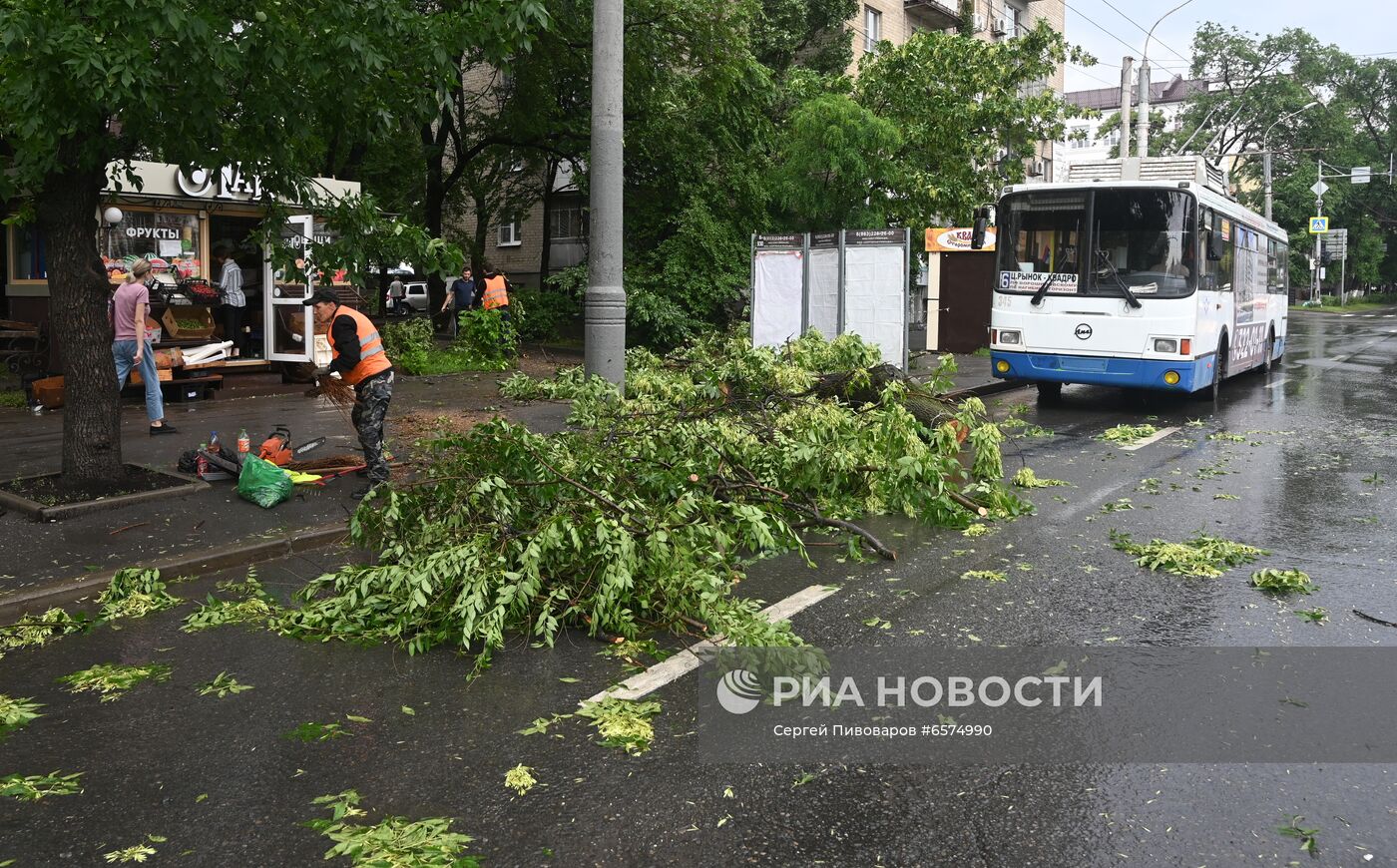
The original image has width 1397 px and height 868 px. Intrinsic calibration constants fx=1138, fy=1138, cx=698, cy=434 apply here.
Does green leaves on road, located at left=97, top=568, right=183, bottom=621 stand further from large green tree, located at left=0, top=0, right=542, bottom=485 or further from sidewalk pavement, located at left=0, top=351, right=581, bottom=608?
large green tree, located at left=0, top=0, right=542, bottom=485

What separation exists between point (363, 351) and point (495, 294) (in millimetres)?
11494

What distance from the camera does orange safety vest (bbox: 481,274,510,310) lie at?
20359 mm

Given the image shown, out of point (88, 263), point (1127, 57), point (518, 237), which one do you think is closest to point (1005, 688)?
point (88, 263)

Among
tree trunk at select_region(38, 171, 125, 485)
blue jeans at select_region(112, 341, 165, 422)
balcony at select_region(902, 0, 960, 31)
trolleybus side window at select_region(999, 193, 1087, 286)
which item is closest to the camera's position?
tree trunk at select_region(38, 171, 125, 485)

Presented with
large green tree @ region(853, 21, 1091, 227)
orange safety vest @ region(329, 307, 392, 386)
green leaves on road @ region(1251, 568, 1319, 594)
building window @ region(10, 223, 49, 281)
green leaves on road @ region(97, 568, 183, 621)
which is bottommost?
green leaves on road @ region(97, 568, 183, 621)

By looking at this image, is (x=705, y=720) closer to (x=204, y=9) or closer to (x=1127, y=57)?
(x=204, y=9)

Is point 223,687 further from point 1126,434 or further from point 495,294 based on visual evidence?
point 495,294

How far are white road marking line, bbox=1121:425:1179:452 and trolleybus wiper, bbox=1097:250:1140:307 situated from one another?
168 cm

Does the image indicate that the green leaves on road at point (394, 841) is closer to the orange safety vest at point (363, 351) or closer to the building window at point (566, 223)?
the orange safety vest at point (363, 351)

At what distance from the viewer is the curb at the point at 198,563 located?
6.40 metres

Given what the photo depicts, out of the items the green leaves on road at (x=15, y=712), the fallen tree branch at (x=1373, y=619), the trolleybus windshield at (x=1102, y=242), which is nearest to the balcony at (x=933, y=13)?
the trolleybus windshield at (x=1102, y=242)

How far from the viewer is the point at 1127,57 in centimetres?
2984

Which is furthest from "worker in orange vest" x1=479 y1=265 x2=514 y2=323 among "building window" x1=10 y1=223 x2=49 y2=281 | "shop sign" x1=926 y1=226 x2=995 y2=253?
"shop sign" x1=926 y1=226 x2=995 y2=253

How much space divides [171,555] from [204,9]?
11.4 feet
